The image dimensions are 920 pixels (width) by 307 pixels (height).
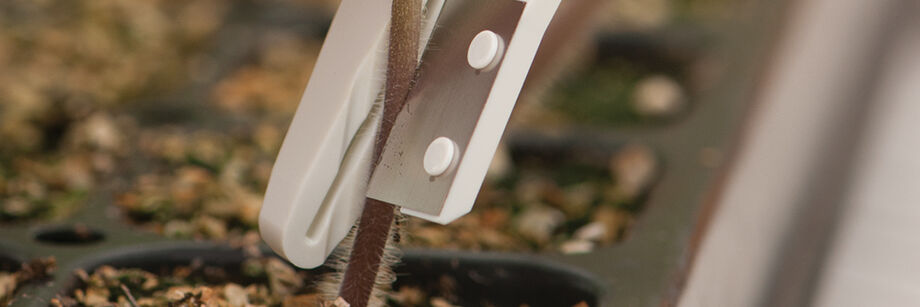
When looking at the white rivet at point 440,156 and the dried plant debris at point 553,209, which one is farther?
the dried plant debris at point 553,209

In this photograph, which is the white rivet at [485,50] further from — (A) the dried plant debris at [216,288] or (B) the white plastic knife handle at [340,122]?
(A) the dried plant debris at [216,288]

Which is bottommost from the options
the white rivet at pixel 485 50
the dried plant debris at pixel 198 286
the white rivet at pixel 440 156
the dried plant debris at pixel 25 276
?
the dried plant debris at pixel 25 276

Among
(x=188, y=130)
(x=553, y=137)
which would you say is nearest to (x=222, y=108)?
(x=188, y=130)

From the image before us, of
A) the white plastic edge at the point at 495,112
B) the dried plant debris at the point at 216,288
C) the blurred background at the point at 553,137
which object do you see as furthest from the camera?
the blurred background at the point at 553,137

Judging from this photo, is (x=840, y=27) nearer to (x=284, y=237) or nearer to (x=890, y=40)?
(x=890, y=40)

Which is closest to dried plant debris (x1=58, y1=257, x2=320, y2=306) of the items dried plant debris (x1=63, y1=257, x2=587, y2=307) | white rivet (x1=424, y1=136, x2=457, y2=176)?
dried plant debris (x1=63, y1=257, x2=587, y2=307)

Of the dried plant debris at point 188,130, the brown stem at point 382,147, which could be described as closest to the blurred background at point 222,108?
the dried plant debris at point 188,130
